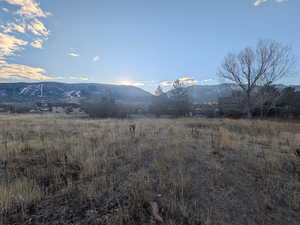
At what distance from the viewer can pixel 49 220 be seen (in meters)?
2.03

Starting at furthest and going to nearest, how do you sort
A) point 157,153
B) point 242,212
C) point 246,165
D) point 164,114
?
point 164,114 < point 157,153 < point 246,165 < point 242,212

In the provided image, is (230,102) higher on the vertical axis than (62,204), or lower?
higher

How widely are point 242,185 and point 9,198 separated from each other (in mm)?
4038

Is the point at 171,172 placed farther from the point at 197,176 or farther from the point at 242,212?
the point at 242,212

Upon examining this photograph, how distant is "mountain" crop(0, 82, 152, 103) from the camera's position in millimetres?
110231

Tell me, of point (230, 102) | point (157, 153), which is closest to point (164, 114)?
point (230, 102)

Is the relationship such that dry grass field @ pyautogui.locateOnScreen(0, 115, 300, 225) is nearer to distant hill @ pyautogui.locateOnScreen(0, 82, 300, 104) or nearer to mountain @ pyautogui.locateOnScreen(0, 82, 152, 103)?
distant hill @ pyautogui.locateOnScreen(0, 82, 300, 104)

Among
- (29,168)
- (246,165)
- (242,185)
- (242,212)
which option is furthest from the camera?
(246,165)

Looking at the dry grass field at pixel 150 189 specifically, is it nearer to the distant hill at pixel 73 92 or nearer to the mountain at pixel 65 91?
the distant hill at pixel 73 92

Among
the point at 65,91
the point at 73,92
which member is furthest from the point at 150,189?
the point at 65,91

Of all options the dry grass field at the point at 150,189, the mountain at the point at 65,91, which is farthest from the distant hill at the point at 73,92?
the dry grass field at the point at 150,189

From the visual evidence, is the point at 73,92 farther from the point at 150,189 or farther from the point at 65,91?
the point at 150,189

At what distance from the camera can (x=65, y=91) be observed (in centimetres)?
12800

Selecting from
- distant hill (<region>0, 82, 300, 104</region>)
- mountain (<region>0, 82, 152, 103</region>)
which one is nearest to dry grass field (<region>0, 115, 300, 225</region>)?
distant hill (<region>0, 82, 300, 104</region>)
